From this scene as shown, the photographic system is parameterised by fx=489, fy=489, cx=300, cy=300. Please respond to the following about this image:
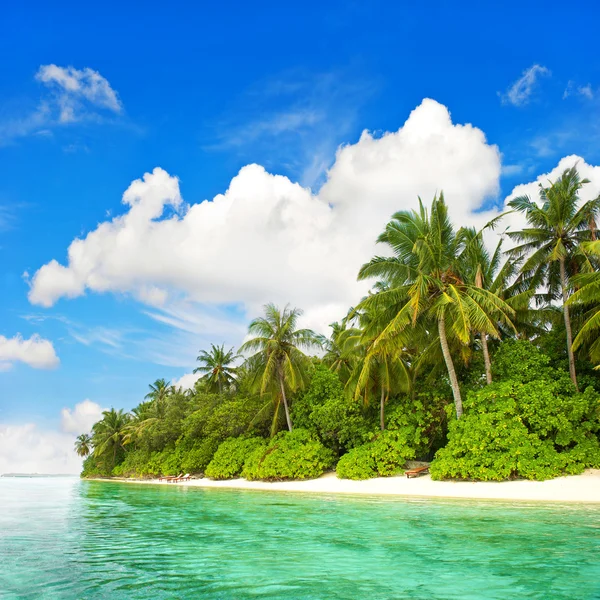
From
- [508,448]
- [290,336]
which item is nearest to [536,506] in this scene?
[508,448]

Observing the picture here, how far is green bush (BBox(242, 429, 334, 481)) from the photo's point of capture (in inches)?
1053

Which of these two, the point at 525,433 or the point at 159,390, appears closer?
the point at 525,433

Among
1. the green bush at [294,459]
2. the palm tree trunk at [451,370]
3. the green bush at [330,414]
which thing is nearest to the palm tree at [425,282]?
the palm tree trunk at [451,370]

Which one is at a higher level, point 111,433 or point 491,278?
point 491,278

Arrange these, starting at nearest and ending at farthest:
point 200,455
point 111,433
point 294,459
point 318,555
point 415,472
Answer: point 318,555 → point 415,472 → point 294,459 → point 200,455 → point 111,433

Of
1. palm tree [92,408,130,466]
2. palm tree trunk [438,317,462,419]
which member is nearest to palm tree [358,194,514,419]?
palm tree trunk [438,317,462,419]

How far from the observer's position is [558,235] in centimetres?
2217

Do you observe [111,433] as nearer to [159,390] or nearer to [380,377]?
[159,390]

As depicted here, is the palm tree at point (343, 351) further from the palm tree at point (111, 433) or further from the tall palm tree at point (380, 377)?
the palm tree at point (111, 433)

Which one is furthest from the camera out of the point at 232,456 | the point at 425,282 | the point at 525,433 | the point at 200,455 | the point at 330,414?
the point at 200,455

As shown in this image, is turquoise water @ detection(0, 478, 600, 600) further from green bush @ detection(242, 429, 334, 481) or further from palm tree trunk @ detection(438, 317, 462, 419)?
green bush @ detection(242, 429, 334, 481)

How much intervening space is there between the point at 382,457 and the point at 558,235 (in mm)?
13086

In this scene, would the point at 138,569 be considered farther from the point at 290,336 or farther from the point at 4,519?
the point at 290,336

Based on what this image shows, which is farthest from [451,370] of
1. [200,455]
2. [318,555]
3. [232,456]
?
[200,455]
